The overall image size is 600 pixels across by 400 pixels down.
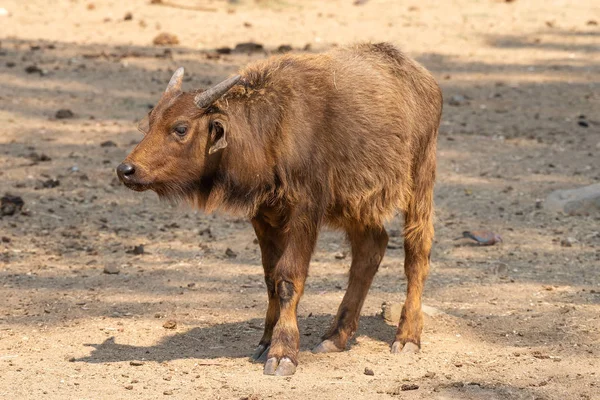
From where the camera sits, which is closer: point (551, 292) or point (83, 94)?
point (551, 292)

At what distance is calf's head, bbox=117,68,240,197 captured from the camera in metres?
6.52

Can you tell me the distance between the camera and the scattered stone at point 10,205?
1035 cm

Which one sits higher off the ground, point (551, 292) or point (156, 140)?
point (156, 140)

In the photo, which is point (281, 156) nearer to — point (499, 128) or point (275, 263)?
point (275, 263)

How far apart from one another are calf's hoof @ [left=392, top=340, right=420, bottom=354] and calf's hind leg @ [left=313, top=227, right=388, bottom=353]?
0.35m

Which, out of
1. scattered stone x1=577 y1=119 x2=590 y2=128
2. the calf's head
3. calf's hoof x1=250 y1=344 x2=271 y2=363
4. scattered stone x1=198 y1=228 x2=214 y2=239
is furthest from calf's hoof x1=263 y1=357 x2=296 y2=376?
scattered stone x1=577 y1=119 x2=590 y2=128

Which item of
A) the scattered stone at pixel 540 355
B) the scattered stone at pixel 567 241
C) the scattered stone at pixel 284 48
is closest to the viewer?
the scattered stone at pixel 540 355

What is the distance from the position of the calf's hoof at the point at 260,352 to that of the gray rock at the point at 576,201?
15.4 feet

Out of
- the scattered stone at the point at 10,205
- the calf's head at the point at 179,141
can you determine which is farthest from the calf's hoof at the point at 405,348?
the scattered stone at the point at 10,205

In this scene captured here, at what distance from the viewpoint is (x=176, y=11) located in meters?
17.9

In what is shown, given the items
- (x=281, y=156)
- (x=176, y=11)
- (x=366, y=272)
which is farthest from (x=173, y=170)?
(x=176, y=11)

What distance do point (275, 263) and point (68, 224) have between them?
12.5 feet

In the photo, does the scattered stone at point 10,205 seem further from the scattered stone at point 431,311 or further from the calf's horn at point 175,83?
the scattered stone at point 431,311

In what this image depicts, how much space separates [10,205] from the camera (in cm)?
1038
